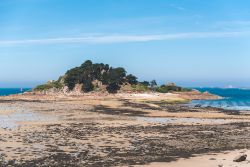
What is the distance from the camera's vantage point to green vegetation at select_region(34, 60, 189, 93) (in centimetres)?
11862

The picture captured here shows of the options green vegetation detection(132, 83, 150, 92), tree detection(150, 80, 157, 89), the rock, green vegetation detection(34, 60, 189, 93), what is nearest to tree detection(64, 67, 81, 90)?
green vegetation detection(34, 60, 189, 93)

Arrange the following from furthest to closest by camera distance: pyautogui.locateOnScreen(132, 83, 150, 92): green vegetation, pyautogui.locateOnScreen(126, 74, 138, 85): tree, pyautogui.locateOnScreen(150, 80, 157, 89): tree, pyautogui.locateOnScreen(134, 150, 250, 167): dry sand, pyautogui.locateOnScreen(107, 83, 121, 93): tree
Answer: pyautogui.locateOnScreen(150, 80, 157, 89): tree < pyautogui.locateOnScreen(126, 74, 138, 85): tree < pyautogui.locateOnScreen(132, 83, 150, 92): green vegetation < pyautogui.locateOnScreen(107, 83, 121, 93): tree < pyautogui.locateOnScreen(134, 150, 250, 167): dry sand

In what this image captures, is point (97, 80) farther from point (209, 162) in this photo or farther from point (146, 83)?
point (209, 162)

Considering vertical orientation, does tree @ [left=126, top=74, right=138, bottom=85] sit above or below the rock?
above

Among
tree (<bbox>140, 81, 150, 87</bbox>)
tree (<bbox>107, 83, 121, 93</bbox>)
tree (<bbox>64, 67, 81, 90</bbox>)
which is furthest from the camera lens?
tree (<bbox>140, 81, 150, 87</bbox>)

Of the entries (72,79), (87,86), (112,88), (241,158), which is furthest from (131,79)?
(241,158)

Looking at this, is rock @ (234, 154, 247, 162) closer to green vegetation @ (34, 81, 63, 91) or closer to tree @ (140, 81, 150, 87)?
green vegetation @ (34, 81, 63, 91)

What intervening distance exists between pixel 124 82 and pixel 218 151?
9586cm

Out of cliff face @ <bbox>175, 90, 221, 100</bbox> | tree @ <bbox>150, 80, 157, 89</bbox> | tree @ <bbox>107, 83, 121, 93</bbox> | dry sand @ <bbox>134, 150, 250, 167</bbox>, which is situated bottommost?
dry sand @ <bbox>134, 150, 250, 167</bbox>

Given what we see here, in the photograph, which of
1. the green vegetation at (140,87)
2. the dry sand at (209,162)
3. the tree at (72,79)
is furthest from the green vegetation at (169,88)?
the dry sand at (209,162)

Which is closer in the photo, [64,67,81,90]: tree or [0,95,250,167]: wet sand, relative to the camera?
[0,95,250,167]: wet sand

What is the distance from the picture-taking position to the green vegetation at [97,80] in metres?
119

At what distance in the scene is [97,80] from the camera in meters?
123

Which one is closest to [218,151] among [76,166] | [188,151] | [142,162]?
[188,151]
